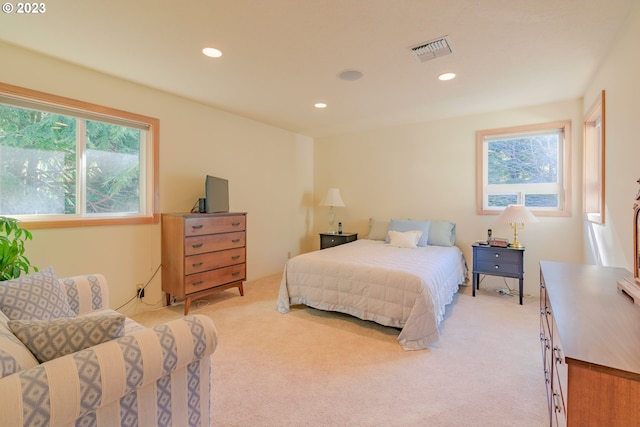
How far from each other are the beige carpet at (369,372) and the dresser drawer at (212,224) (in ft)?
2.95

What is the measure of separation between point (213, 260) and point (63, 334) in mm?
2381

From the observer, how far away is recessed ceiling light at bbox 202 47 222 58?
2340 millimetres

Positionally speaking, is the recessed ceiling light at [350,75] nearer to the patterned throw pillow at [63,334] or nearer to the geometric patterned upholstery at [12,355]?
the patterned throw pillow at [63,334]

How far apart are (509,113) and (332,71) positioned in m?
2.62

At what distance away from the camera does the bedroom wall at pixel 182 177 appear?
260 cm

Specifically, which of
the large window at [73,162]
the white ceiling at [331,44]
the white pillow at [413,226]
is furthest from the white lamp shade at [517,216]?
the large window at [73,162]

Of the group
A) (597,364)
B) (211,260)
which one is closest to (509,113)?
(597,364)

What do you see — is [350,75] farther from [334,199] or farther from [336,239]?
[336,239]

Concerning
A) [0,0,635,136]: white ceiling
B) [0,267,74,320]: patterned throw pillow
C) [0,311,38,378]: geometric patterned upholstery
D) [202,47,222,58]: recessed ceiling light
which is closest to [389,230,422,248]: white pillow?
[0,0,635,136]: white ceiling

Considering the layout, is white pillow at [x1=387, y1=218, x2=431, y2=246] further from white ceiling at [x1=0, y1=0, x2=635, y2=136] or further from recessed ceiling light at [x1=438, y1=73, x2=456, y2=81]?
recessed ceiling light at [x1=438, y1=73, x2=456, y2=81]

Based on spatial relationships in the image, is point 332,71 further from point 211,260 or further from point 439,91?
point 211,260

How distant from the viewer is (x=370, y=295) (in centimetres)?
268

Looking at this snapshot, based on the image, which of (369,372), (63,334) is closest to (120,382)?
(63,334)

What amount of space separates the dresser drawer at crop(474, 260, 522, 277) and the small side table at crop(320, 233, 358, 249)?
1.89 meters
